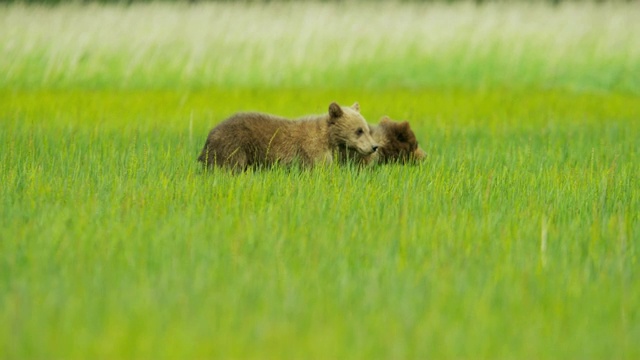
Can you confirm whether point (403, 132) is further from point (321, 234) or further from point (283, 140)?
point (321, 234)

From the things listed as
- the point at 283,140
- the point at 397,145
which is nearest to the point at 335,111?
the point at 283,140

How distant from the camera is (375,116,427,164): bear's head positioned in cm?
680

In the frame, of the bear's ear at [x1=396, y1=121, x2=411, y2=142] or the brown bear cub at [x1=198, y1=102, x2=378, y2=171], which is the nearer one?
the brown bear cub at [x1=198, y1=102, x2=378, y2=171]

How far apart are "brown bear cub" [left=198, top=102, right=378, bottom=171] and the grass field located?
0.67 feet

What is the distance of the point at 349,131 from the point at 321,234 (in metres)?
2.13

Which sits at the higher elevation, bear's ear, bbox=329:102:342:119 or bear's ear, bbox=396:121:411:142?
bear's ear, bbox=329:102:342:119

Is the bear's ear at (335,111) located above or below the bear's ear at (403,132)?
above

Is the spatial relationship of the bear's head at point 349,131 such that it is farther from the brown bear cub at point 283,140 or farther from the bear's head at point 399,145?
the bear's head at point 399,145

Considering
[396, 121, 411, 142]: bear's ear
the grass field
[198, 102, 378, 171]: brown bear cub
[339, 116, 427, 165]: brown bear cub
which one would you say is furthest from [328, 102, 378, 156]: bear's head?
[396, 121, 411, 142]: bear's ear

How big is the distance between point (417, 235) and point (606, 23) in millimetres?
11731

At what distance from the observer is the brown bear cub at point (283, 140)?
6.04m

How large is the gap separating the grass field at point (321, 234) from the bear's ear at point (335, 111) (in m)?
0.43

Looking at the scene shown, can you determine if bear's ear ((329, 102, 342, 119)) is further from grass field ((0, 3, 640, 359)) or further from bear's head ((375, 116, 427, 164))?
bear's head ((375, 116, 427, 164))

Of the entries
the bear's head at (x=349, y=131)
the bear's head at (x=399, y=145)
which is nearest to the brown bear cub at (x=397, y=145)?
the bear's head at (x=399, y=145)
